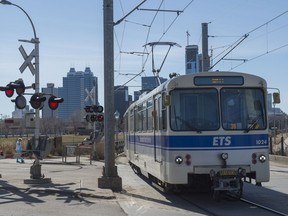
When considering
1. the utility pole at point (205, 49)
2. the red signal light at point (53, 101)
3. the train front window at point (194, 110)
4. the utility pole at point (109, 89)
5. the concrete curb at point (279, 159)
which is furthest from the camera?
the concrete curb at point (279, 159)

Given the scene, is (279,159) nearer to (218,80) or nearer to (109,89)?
(109,89)

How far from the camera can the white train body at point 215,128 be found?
490 inches

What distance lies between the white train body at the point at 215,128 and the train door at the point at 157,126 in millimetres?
622

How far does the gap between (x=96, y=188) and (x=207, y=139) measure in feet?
15.5

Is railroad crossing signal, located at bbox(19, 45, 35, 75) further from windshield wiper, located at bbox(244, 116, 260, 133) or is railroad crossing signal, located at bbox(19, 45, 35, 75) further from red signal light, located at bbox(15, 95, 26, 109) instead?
windshield wiper, located at bbox(244, 116, 260, 133)

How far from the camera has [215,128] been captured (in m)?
12.6

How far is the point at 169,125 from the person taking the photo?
41.7 ft

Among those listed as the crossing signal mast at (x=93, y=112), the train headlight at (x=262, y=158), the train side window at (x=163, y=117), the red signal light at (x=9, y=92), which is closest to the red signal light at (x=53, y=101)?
the red signal light at (x=9, y=92)

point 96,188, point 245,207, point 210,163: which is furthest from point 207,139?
point 96,188

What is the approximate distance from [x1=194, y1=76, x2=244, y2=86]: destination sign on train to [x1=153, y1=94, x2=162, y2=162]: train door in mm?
1431

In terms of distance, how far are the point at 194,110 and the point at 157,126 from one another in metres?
1.81

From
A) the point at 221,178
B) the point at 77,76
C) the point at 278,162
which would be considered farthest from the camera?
the point at 77,76

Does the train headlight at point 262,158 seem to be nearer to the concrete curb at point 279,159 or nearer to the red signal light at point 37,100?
the red signal light at point 37,100

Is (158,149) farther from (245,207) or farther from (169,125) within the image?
(245,207)
